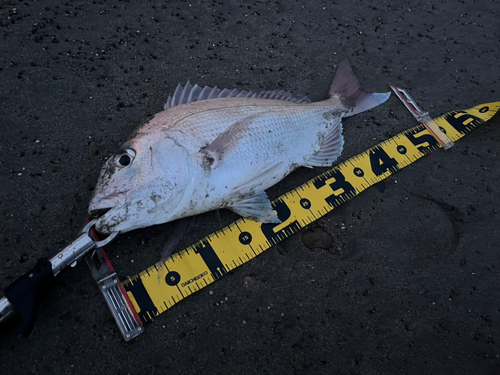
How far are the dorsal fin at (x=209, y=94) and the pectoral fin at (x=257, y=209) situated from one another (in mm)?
961

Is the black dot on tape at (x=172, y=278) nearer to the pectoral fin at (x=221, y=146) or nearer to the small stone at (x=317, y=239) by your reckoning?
the pectoral fin at (x=221, y=146)

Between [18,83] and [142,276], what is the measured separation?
209 centimetres

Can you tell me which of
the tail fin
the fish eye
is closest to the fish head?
the fish eye

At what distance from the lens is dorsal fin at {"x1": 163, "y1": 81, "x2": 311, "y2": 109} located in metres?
2.48

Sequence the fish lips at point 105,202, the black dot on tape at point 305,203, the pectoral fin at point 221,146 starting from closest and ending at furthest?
the fish lips at point 105,202 < the pectoral fin at point 221,146 < the black dot on tape at point 305,203

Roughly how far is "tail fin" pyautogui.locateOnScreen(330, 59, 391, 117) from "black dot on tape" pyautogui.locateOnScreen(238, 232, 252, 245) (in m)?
1.50

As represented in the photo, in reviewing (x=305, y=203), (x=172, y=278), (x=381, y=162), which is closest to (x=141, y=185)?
(x=172, y=278)

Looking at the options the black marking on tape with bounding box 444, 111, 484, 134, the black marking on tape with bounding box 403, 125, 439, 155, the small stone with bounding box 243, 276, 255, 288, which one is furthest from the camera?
the black marking on tape with bounding box 444, 111, 484, 134

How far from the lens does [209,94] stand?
2551mm

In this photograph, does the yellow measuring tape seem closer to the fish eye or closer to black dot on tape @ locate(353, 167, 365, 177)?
black dot on tape @ locate(353, 167, 365, 177)

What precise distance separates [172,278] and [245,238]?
0.61m

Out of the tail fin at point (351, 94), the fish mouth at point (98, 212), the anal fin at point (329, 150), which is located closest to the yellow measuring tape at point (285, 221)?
the anal fin at point (329, 150)

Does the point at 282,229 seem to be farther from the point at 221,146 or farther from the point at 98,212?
the point at 98,212

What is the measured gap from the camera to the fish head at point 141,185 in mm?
1835
